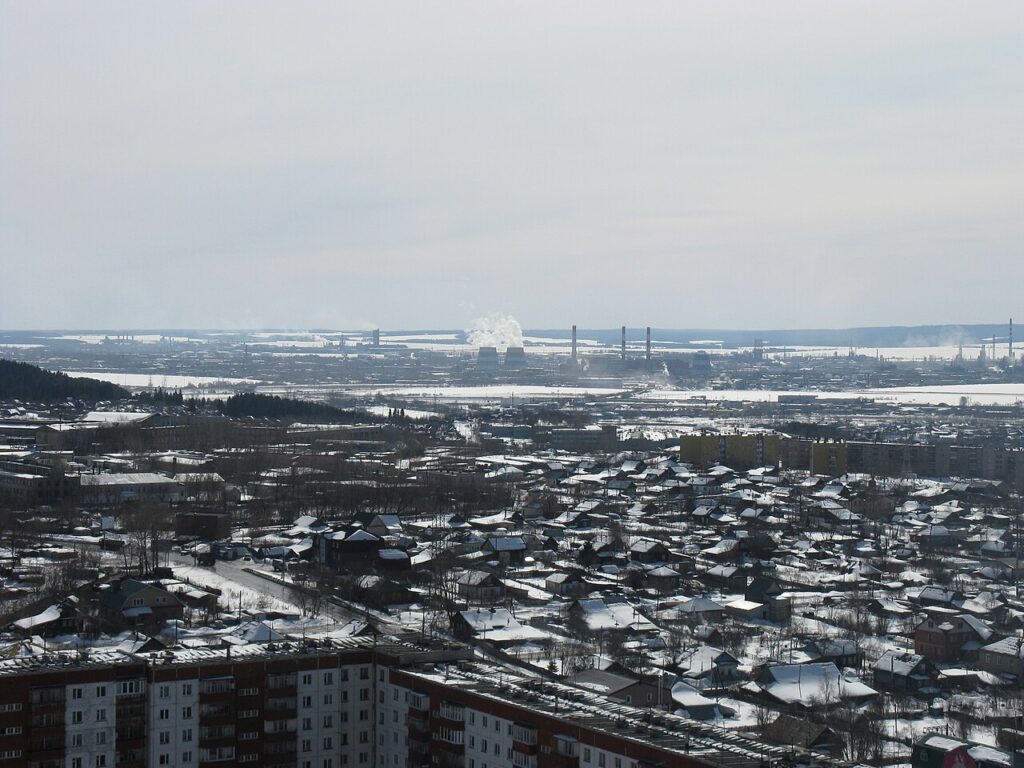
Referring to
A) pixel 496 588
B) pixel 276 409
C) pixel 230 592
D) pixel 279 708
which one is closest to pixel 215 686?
pixel 279 708

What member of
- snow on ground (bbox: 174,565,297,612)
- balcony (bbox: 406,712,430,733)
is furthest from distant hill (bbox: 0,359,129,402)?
balcony (bbox: 406,712,430,733)

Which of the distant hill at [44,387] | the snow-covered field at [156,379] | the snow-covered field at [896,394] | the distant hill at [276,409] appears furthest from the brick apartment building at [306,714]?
the snow-covered field at [156,379]

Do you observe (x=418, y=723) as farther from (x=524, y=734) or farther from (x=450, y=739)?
(x=524, y=734)

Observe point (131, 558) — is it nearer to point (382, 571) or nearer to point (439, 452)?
point (382, 571)

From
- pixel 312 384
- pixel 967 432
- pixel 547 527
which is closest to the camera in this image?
pixel 547 527

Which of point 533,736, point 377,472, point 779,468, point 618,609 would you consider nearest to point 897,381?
point 779,468

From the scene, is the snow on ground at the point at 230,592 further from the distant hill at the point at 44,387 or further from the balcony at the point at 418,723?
the distant hill at the point at 44,387

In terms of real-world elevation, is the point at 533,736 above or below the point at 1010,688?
above
